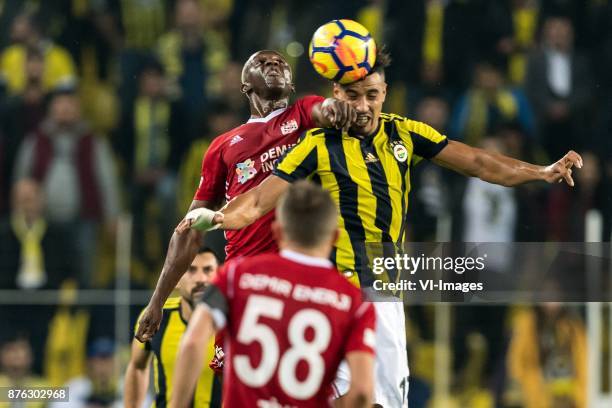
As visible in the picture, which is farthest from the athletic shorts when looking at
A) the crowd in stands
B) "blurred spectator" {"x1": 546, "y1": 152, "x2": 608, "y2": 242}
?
"blurred spectator" {"x1": 546, "y1": 152, "x2": 608, "y2": 242}

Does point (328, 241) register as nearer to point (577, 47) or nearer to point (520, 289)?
point (520, 289)

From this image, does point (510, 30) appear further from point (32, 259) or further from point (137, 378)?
point (137, 378)

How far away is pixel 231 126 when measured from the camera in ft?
33.5

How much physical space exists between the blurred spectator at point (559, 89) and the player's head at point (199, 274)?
162 inches

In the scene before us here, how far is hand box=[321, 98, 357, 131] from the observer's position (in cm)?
561

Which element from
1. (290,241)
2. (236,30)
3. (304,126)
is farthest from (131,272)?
(290,241)

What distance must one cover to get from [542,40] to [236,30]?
291 centimetres

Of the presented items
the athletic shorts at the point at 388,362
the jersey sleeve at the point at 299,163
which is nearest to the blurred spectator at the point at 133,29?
the jersey sleeve at the point at 299,163

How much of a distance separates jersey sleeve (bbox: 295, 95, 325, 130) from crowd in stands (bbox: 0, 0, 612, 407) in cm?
352

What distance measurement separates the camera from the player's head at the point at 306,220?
391cm

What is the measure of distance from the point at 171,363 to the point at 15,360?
8.44 feet

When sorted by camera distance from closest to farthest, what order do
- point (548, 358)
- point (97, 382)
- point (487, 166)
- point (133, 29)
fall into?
point (487, 166), point (97, 382), point (548, 358), point (133, 29)

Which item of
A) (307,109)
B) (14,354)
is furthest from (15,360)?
(307,109)

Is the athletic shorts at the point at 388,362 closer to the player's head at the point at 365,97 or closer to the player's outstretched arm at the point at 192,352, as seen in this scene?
the player's head at the point at 365,97
